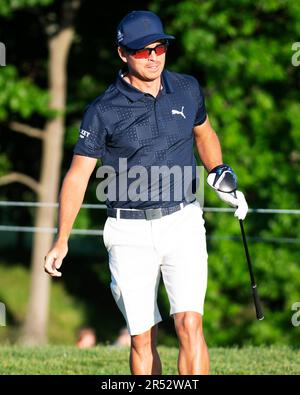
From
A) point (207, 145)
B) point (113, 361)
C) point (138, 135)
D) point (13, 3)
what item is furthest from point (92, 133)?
point (13, 3)

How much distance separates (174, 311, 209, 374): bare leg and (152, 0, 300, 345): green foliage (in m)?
11.0

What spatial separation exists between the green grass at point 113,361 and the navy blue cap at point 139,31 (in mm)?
2604

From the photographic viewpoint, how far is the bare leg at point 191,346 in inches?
231

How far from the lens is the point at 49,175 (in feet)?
60.3

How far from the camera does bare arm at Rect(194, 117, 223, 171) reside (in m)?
6.41

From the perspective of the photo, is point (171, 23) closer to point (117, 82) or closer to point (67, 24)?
point (67, 24)

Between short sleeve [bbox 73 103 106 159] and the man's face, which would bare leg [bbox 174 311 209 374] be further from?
the man's face

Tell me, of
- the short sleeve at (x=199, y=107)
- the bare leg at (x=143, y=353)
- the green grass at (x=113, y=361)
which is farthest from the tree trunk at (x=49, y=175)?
the bare leg at (x=143, y=353)

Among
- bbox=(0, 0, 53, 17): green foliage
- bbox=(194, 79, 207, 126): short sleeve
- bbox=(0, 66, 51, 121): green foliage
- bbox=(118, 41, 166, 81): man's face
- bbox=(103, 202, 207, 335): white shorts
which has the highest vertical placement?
bbox=(0, 0, 53, 17): green foliage

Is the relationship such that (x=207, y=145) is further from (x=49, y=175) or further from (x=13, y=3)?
(x=49, y=175)

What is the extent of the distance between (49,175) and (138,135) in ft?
41.0

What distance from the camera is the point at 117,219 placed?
6078 mm

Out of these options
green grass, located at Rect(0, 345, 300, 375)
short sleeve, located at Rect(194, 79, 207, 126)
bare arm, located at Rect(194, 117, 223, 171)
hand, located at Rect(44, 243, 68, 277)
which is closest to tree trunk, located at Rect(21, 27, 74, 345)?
green grass, located at Rect(0, 345, 300, 375)

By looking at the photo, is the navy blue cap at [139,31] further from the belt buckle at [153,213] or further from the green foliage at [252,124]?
the green foliage at [252,124]
